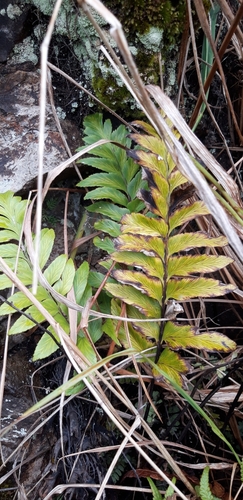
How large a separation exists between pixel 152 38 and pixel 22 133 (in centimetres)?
45

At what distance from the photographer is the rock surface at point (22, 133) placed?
125 centimetres

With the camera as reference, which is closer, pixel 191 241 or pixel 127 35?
pixel 191 241

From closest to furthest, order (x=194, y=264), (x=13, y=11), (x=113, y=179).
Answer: (x=194, y=264) < (x=113, y=179) < (x=13, y=11)

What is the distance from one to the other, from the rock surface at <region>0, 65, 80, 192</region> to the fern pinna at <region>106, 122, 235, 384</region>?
1.14 ft

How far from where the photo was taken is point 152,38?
121cm

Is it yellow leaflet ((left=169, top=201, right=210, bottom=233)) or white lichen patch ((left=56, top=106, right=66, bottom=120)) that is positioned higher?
white lichen patch ((left=56, top=106, right=66, bottom=120))

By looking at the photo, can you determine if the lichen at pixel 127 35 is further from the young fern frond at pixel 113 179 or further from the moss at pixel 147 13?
the young fern frond at pixel 113 179

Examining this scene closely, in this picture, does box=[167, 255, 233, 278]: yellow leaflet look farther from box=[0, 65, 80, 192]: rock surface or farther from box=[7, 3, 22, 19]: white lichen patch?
box=[7, 3, 22, 19]: white lichen patch

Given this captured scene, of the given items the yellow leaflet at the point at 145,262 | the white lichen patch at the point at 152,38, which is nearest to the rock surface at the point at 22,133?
the white lichen patch at the point at 152,38

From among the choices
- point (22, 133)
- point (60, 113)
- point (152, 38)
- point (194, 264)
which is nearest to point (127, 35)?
point (152, 38)

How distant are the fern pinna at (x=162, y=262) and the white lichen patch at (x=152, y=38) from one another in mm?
357

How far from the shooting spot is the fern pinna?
988mm

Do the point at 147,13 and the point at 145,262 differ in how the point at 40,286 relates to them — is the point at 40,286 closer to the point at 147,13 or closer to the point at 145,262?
the point at 145,262

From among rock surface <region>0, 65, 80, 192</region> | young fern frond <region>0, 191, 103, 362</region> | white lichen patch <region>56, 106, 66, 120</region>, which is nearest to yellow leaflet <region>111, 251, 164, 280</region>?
young fern frond <region>0, 191, 103, 362</region>
